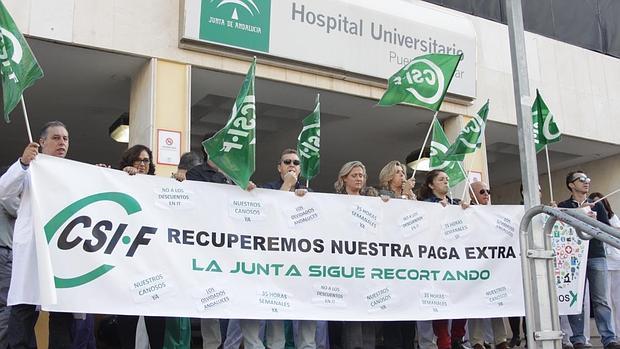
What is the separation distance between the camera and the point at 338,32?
871 centimetres

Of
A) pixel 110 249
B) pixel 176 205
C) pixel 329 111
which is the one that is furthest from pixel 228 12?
pixel 110 249

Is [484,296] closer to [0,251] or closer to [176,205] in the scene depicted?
[176,205]

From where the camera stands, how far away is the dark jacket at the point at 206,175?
5.46m

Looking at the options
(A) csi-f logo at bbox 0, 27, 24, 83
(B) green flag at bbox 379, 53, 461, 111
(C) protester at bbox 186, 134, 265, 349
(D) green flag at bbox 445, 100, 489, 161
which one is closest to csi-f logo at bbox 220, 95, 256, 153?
(C) protester at bbox 186, 134, 265, 349

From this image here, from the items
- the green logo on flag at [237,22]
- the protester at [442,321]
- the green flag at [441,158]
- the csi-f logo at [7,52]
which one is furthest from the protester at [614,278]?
the csi-f logo at [7,52]

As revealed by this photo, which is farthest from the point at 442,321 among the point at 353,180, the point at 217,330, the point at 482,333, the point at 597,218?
the point at 597,218

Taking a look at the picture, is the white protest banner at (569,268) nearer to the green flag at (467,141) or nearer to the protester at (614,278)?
the protester at (614,278)

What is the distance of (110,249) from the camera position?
478 centimetres

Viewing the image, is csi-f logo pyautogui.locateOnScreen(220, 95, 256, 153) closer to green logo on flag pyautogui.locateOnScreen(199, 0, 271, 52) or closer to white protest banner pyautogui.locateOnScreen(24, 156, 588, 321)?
white protest banner pyautogui.locateOnScreen(24, 156, 588, 321)

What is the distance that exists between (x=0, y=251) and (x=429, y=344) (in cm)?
365

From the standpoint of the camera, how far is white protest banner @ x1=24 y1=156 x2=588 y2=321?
4.70 metres

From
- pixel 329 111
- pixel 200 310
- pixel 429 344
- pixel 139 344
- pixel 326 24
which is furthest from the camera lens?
pixel 329 111

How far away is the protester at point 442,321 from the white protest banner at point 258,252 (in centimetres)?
25

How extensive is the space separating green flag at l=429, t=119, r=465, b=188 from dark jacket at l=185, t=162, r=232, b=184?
98.5 inches
